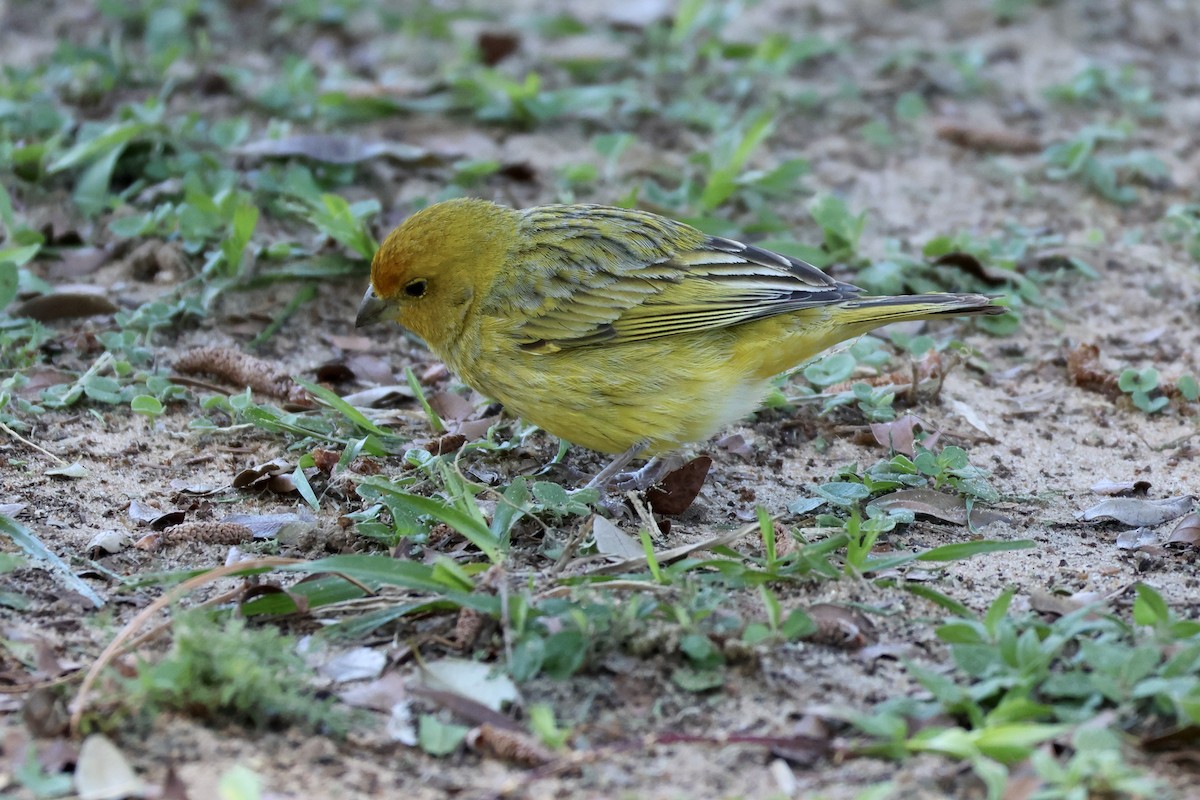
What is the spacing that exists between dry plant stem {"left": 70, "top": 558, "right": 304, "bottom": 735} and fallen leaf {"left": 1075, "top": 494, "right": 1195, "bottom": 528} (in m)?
2.57

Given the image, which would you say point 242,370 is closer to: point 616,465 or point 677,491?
point 616,465

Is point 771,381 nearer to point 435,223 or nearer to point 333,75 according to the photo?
point 435,223

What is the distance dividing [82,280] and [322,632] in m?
2.98

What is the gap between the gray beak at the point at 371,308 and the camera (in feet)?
16.7

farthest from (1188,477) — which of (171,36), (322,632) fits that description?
(171,36)

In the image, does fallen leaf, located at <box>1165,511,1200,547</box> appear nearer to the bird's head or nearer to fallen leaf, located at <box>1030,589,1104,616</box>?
fallen leaf, located at <box>1030,589,1104,616</box>

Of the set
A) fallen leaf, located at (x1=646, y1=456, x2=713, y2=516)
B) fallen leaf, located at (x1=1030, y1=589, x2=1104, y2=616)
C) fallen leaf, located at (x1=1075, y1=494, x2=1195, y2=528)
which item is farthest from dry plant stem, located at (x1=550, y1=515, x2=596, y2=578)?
fallen leaf, located at (x1=1075, y1=494, x2=1195, y2=528)

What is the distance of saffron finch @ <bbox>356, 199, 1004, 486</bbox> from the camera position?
4.60 metres

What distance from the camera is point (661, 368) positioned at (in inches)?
182

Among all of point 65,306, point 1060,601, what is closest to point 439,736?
point 1060,601

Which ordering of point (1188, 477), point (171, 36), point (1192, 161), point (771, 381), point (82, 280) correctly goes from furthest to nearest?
point (171, 36) → point (1192, 161) → point (82, 280) → point (771, 381) → point (1188, 477)

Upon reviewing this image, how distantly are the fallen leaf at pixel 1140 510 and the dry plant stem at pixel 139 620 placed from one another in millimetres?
2572

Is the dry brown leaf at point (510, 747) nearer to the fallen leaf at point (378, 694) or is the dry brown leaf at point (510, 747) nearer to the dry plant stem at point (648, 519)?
the fallen leaf at point (378, 694)

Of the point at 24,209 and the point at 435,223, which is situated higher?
the point at 435,223
